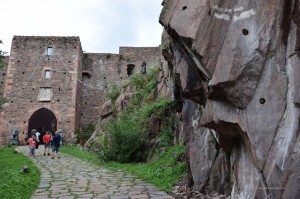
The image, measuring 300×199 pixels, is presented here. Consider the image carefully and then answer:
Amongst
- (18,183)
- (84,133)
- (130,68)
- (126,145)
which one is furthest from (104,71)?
(18,183)

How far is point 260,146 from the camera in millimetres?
4188

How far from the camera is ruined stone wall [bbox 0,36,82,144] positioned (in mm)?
24406

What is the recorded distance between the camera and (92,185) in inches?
315

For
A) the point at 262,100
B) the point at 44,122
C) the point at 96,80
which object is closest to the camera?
the point at 262,100

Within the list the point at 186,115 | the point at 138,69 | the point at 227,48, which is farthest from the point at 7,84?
the point at 227,48

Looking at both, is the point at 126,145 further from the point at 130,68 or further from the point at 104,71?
the point at 130,68

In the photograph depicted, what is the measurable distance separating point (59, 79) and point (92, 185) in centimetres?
1864

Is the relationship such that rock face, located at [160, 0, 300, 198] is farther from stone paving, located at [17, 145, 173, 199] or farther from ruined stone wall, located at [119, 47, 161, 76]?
ruined stone wall, located at [119, 47, 161, 76]

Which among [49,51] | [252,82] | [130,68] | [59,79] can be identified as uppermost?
[49,51]

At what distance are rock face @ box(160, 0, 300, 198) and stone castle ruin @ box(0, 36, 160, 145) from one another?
1943 cm


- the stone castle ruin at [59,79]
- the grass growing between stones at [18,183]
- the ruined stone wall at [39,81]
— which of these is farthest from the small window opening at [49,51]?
the grass growing between stones at [18,183]

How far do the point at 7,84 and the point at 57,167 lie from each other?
1585cm

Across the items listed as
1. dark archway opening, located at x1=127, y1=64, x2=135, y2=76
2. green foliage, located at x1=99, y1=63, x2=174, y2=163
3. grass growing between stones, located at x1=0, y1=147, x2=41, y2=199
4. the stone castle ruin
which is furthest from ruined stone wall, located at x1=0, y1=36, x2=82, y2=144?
grass growing between stones, located at x1=0, y1=147, x2=41, y2=199

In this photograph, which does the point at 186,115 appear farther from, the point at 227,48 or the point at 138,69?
the point at 138,69
